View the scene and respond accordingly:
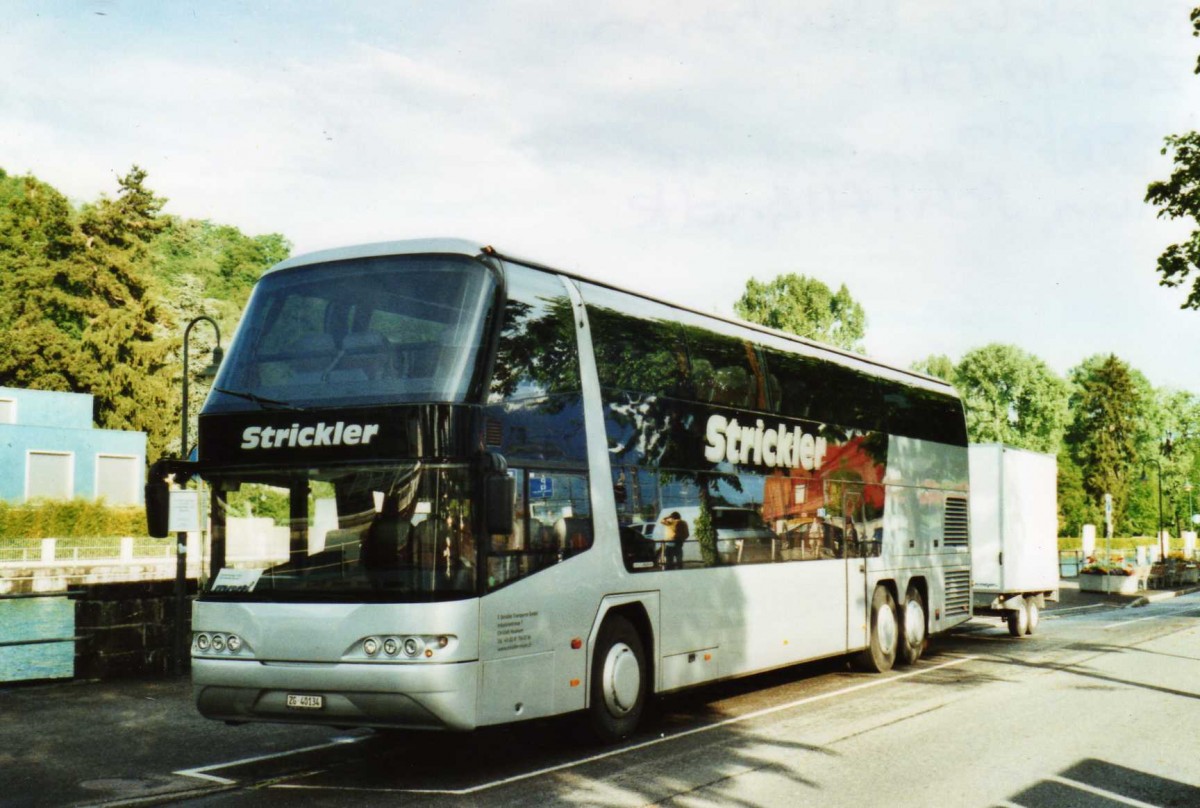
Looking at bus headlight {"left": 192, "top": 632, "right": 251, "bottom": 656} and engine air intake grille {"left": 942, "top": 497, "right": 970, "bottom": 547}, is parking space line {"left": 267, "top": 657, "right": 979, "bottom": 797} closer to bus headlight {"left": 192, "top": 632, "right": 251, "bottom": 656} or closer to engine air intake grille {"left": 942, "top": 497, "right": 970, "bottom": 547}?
bus headlight {"left": 192, "top": 632, "right": 251, "bottom": 656}

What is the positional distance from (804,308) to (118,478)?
42529 mm

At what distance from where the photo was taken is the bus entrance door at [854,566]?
49.2 ft

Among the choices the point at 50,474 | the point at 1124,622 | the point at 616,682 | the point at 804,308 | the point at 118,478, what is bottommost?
the point at 1124,622

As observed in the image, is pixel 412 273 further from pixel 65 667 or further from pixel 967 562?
pixel 65 667

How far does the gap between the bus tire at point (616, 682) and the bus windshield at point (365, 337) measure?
9.32 feet

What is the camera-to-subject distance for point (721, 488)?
12.3 meters

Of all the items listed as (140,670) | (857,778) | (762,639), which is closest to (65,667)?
(140,670)

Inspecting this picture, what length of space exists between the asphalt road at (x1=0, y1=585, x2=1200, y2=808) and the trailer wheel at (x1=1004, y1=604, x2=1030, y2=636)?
263 inches

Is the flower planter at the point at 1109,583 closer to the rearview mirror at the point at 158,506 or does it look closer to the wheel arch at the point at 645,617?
the wheel arch at the point at 645,617

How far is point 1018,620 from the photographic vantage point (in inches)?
856

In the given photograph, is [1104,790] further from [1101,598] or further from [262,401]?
[1101,598]

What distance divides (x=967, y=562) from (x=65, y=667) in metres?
18.8

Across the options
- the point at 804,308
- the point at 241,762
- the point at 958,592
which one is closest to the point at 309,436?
the point at 241,762

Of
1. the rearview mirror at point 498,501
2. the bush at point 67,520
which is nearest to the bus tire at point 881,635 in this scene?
the rearview mirror at point 498,501
